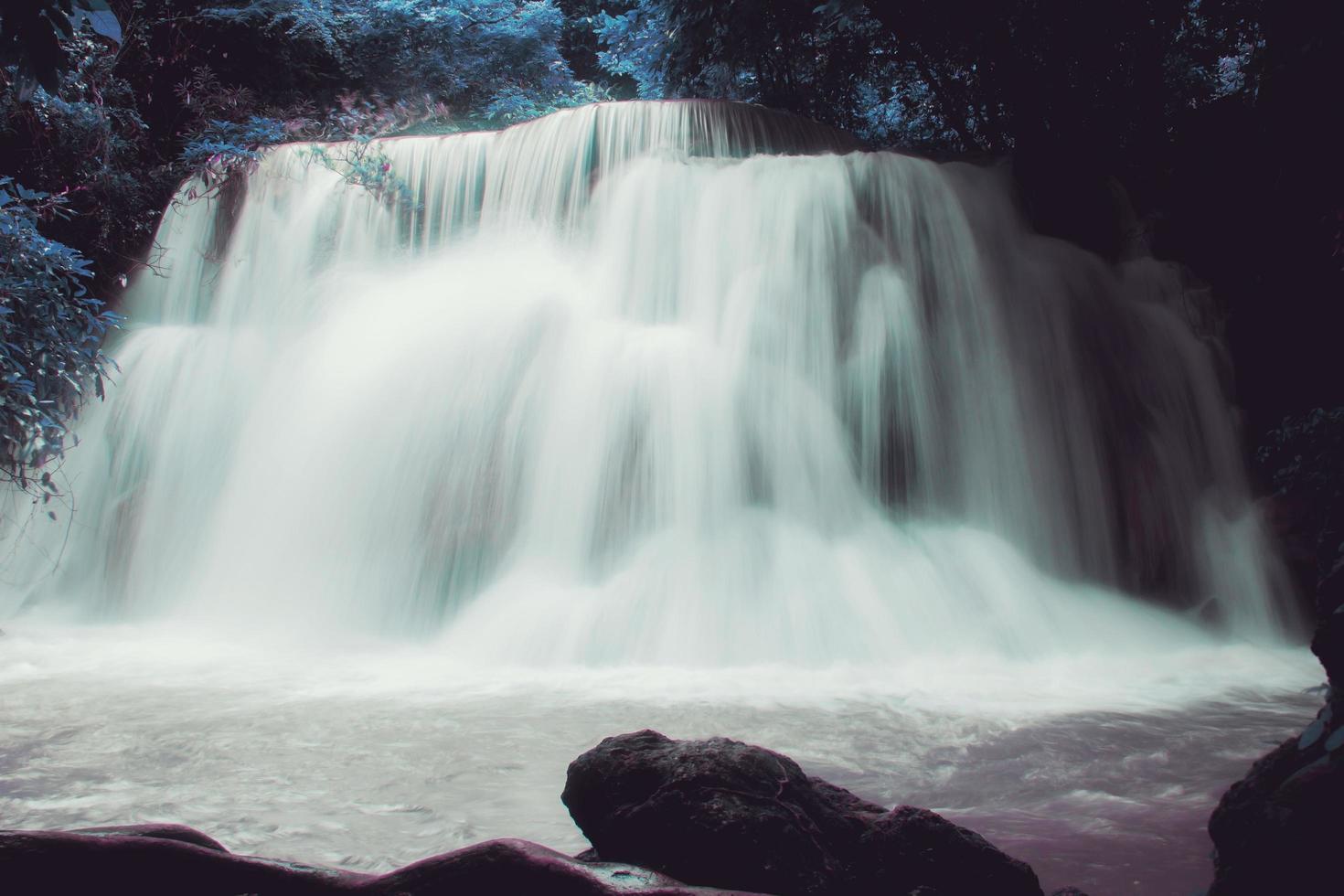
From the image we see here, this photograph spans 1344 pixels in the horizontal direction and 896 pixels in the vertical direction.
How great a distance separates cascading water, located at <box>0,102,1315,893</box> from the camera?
3.97 meters

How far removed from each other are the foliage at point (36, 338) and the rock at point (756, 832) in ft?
16.9

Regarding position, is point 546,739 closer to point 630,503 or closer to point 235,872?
point 235,872

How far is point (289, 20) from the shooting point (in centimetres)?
1470

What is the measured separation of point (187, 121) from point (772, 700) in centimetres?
1143

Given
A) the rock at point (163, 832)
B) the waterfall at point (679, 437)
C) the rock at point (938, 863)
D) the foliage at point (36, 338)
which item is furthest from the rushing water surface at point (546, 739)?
the foliage at point (36, 338)

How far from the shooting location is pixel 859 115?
1502 centimetres

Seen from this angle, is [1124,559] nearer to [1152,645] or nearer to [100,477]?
[1152,645]

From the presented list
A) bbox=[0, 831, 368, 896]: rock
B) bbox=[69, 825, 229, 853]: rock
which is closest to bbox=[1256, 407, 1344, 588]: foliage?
bbox=[0, 831, 368, 896]: rock

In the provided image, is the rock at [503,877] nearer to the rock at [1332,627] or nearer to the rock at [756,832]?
the rock at [756,832]

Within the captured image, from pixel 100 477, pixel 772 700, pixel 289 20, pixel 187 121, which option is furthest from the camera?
pixel 289 20

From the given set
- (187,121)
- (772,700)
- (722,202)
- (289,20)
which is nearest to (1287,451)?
(772,700)

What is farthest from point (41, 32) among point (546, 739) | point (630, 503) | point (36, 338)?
point (630, 503)

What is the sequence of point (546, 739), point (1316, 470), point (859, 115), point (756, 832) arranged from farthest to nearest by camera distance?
point (859, 115), point (1316, 470), point (546, 739), point (756, 832)

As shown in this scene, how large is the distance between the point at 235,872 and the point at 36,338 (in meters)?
5.39
